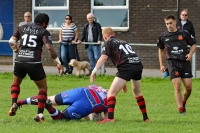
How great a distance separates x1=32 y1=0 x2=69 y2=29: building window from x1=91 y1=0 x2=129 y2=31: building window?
113 cm

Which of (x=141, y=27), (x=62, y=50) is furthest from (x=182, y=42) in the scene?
(x=141, y=27)

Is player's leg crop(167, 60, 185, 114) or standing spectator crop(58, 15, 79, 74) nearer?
player's leg crop(167, 60, 185, 114)

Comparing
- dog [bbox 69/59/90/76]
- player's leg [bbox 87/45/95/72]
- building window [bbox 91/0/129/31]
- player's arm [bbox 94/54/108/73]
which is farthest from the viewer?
building window [bbox 91/0/129/31]

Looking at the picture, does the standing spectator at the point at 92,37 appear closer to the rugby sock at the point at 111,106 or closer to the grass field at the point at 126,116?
the grass field at the point at 126,116

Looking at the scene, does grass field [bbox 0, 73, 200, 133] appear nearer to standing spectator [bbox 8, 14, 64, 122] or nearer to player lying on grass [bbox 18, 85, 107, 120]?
player lying on grass [bbox 18, 85, 107, 120]

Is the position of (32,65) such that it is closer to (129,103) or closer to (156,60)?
(129,103)

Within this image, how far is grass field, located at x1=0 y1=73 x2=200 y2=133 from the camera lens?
1021cm

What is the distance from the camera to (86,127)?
10.4 m

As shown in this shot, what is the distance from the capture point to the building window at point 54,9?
23844mm

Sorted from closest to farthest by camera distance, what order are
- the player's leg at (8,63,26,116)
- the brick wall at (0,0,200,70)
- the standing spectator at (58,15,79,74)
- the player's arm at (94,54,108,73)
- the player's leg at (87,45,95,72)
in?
1. the player's arm at (94,54,108,73)
2. the player's leg at (8,63,26,116)
3. the player's leg at (87,45,95,72)
4. the standing spectator at (58,15,79,74)
5. the brick wall at (0,0,200,70)

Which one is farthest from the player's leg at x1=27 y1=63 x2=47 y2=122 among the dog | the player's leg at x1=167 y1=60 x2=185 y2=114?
the dog

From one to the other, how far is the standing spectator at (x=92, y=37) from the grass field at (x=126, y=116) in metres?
1.93

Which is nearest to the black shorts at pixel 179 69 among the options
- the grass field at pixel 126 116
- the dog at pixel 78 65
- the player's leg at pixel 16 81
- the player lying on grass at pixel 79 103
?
the grass field at pixel 126 116

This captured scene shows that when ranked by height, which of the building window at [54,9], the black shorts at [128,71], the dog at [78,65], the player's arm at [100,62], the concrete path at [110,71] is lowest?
the concrete path at [110,71]
